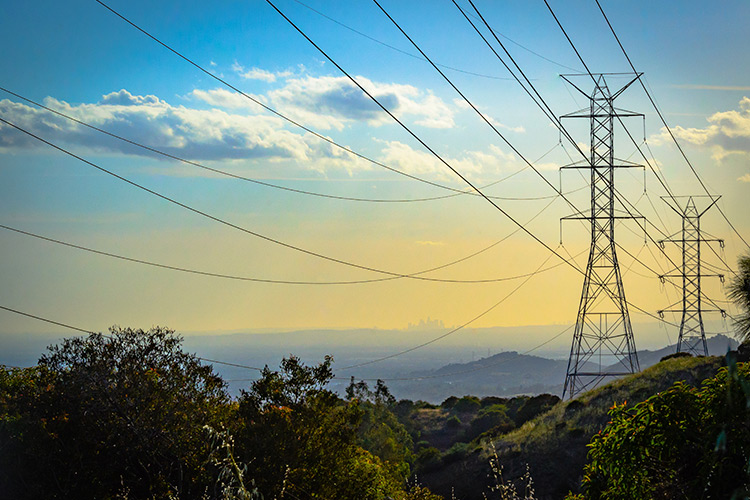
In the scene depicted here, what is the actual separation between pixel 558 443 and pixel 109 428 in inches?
1263

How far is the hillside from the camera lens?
127 feet

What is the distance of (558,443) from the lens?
4209cm

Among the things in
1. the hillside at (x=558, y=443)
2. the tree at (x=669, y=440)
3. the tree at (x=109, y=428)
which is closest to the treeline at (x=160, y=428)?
the tree at (x=109, y=428)

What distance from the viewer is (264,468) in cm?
1783

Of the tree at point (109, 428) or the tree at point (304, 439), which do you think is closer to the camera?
the tree at point (109, 428)

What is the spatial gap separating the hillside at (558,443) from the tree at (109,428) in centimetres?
2372

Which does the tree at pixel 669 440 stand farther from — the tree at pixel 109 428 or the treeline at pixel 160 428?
the tree at pixel 109 428

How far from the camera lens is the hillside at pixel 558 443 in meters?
38.6

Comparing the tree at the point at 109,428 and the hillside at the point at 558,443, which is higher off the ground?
the tree at the point at 109,428

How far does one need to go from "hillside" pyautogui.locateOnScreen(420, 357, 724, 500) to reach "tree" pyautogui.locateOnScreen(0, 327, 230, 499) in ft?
Result: 77.8

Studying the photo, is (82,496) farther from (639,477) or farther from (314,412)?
(639,477)

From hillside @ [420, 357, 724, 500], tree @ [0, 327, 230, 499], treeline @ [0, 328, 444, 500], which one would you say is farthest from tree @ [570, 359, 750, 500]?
hillside @ [420, 357, 724, 500]

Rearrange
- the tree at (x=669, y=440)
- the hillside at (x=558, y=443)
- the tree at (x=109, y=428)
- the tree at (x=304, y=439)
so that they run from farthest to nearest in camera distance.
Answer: the hillside at (x=558, y=443) → the tree at (x=304, y=439) → the tree at (x=109, y=428) → the tree at (x=669, y=440)

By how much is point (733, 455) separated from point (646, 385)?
41.7 meters
